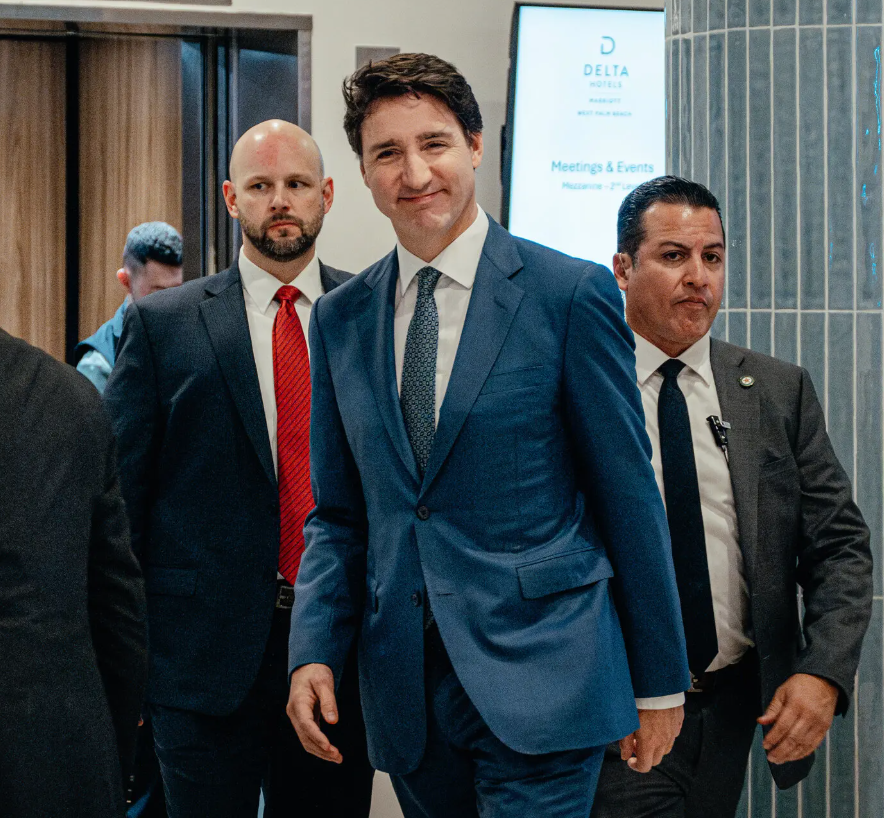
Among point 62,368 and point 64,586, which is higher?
point 62,368

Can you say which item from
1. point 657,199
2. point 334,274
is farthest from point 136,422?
point 657,199

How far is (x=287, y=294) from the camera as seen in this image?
110 inches

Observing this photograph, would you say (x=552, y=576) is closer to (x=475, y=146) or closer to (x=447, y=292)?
(x=447, y=292)

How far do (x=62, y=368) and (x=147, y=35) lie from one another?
3301mm

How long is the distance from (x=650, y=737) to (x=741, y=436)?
2.37 feet

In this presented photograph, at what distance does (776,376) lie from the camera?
2.49 metres

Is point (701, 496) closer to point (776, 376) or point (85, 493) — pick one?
point (776, 376)

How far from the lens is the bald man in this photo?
2.58 metres

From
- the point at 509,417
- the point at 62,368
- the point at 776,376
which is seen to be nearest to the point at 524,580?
the point at 509,417

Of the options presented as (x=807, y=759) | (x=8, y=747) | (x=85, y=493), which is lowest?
(x=807, y=759)

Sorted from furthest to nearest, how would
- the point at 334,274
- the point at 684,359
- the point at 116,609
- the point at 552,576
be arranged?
the point at 334,274 < the point at 684,359 < the point at 552,576 < the point at 116,609

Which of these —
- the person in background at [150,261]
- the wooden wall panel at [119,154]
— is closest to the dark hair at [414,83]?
the person in background at [150,261]

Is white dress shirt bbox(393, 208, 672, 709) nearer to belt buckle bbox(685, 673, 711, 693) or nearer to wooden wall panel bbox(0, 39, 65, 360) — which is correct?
belt buckle bbox(685, 673, 711, 693)

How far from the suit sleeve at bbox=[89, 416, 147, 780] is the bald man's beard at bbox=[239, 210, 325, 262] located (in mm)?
1220
